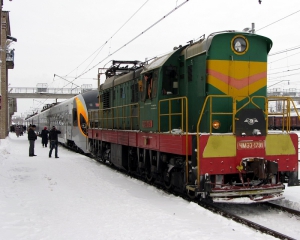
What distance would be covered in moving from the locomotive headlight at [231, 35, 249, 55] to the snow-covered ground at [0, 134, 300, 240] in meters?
3.73

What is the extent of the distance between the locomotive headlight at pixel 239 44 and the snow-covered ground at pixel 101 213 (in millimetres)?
3726

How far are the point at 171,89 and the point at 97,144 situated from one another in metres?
8.70

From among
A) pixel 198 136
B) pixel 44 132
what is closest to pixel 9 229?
pixel 198 136

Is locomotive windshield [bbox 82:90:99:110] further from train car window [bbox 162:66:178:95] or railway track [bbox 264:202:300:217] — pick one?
railway track [bbox 264:202:300:217]

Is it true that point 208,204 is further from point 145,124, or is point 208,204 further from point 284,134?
point 145,124

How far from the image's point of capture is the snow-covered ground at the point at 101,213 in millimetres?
5801

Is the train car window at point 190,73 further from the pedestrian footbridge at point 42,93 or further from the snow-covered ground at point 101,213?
the pedestrian footbridge at point 42,93

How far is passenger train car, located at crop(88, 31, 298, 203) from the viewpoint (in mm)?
7742

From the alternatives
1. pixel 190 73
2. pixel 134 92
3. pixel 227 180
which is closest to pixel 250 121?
pixel 227 180

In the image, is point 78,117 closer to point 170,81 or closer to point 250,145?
point 170,81

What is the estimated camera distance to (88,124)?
19.9 meters

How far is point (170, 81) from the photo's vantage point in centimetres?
962

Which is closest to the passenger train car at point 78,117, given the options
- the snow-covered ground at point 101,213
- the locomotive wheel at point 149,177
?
the locomotive wheel at point 149,177

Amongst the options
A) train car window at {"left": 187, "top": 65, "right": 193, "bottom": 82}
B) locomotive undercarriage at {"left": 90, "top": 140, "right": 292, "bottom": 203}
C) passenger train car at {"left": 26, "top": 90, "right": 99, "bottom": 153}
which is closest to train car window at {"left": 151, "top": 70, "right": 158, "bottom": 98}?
train car window at {"left": 187, "top": 65, "right": 193, "bottom": 82}
